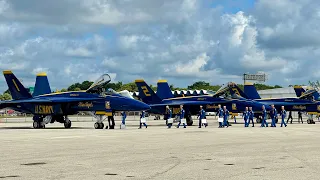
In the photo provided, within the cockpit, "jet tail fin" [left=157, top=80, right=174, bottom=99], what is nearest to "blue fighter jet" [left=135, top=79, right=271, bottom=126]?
the cockpit

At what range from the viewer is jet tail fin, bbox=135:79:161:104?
3878 cm

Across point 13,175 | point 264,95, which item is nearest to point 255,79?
point 264,95

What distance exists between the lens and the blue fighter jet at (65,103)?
29.9m

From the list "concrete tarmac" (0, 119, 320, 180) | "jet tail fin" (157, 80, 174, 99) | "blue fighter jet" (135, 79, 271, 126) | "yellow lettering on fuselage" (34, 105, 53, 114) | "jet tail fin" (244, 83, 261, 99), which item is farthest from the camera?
"jet tail fin" (244, 83, 261, 99)

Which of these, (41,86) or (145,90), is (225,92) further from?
(41,86)

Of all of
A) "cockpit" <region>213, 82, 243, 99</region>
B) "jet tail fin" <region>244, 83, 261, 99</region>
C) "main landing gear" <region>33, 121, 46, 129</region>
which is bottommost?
"main landing gear" <region>33, 121, 46, 129</region>

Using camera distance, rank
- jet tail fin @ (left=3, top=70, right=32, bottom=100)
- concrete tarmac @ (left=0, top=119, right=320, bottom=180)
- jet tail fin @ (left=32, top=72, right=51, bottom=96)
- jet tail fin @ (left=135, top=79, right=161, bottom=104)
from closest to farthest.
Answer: concrete tarmac @ (left=0, top=119, right=320, bottom=180) < jet tail fin @ (left=3, top=70, right=32, bottom=100) < jet tail fin @ (left=32, top=72, right=51, bottom=96) < jet tail fin @ (left=135, top=79, right=161, bottom=104)

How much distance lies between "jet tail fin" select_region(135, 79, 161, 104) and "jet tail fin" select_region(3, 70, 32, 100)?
10052mm

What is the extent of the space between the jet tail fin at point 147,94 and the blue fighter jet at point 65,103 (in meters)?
8.44

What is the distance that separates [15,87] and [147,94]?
11.0m

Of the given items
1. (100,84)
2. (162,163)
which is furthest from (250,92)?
(162,163)

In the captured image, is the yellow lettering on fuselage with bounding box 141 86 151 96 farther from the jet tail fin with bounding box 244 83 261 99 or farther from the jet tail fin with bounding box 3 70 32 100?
the jet tail fin with bounding box 244 83 261 99

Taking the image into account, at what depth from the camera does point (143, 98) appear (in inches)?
1560

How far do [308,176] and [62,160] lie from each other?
577 cm
